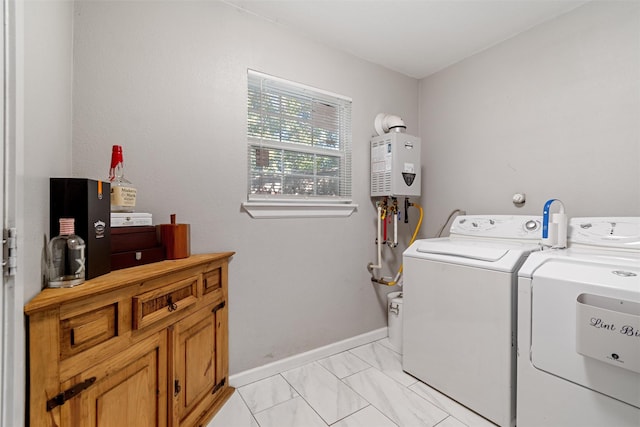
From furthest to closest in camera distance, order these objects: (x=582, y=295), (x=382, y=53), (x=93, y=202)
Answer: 1. (x=382, y=53)
2. (x=582, y=295)
3. (x=93, y=202)

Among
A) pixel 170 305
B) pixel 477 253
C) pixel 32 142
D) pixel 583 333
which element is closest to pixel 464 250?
pixel 477 253

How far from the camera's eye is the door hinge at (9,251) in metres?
0.69

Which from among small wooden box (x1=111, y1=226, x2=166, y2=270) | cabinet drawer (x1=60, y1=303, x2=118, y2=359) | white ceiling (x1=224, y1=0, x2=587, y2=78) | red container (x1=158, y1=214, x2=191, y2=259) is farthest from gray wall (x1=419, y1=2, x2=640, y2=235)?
cabinet drawer (x1=60, y1=303, x2=118, y2=359)

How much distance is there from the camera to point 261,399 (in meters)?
1.70

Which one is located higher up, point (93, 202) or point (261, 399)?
point (93, 202)

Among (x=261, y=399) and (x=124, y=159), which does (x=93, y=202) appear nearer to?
(x=124, y=159)

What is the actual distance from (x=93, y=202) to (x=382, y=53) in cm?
230

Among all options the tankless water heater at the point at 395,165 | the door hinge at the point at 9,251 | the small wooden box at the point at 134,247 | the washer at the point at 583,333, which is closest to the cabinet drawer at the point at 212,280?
the small wooden box at the point at 134,247

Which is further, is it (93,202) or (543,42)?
(543,42)

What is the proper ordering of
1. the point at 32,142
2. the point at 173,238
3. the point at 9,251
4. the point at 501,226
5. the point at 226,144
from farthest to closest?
the point at 501,226, the point at 226,144, the point at 173,238, the point at 32,142, the point at 9,251

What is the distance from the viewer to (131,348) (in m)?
1.06

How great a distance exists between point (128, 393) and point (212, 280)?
62 cm

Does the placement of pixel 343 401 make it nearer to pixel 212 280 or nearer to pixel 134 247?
pixel 212 280

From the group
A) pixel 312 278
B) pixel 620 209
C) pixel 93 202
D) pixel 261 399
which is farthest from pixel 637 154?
pixel 93 202
